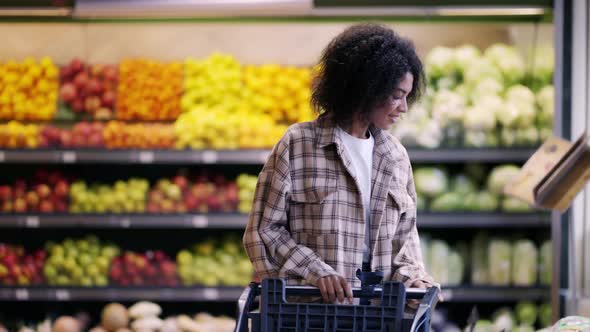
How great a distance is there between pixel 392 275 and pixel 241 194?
9.77ft

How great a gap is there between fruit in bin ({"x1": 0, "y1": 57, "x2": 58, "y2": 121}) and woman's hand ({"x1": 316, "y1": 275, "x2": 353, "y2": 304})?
3719 mm

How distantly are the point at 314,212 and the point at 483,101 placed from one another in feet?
10.7

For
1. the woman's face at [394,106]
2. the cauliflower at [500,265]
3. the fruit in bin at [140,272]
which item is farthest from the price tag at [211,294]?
the woman's face at [394,106]

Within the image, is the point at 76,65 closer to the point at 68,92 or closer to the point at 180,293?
the point at 68,92

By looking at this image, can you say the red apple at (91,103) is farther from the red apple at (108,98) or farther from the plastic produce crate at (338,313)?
the plastic produce crate at (338,313)

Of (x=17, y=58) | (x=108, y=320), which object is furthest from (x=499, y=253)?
(x=17, y=58)

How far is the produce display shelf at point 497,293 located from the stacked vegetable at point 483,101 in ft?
2.76

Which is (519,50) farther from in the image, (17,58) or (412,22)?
(17,58)

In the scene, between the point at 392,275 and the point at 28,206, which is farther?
the point at 28,206

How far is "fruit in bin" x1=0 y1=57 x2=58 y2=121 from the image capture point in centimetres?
582

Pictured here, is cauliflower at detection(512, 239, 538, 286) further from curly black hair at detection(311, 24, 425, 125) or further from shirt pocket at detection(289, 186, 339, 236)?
shirt pocket at detection(289, 186, 339, 236)

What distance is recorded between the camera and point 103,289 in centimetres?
567

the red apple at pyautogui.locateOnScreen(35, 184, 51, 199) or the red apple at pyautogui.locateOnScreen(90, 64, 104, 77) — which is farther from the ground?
the red apple at pyautogui.locateOnScreen(90, 64, 104, 77)

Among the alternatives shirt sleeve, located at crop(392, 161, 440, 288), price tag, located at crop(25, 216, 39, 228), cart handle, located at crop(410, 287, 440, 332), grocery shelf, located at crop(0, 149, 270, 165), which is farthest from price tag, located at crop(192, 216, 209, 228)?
cart handle, located at crop(410, 287, 440, 332)
